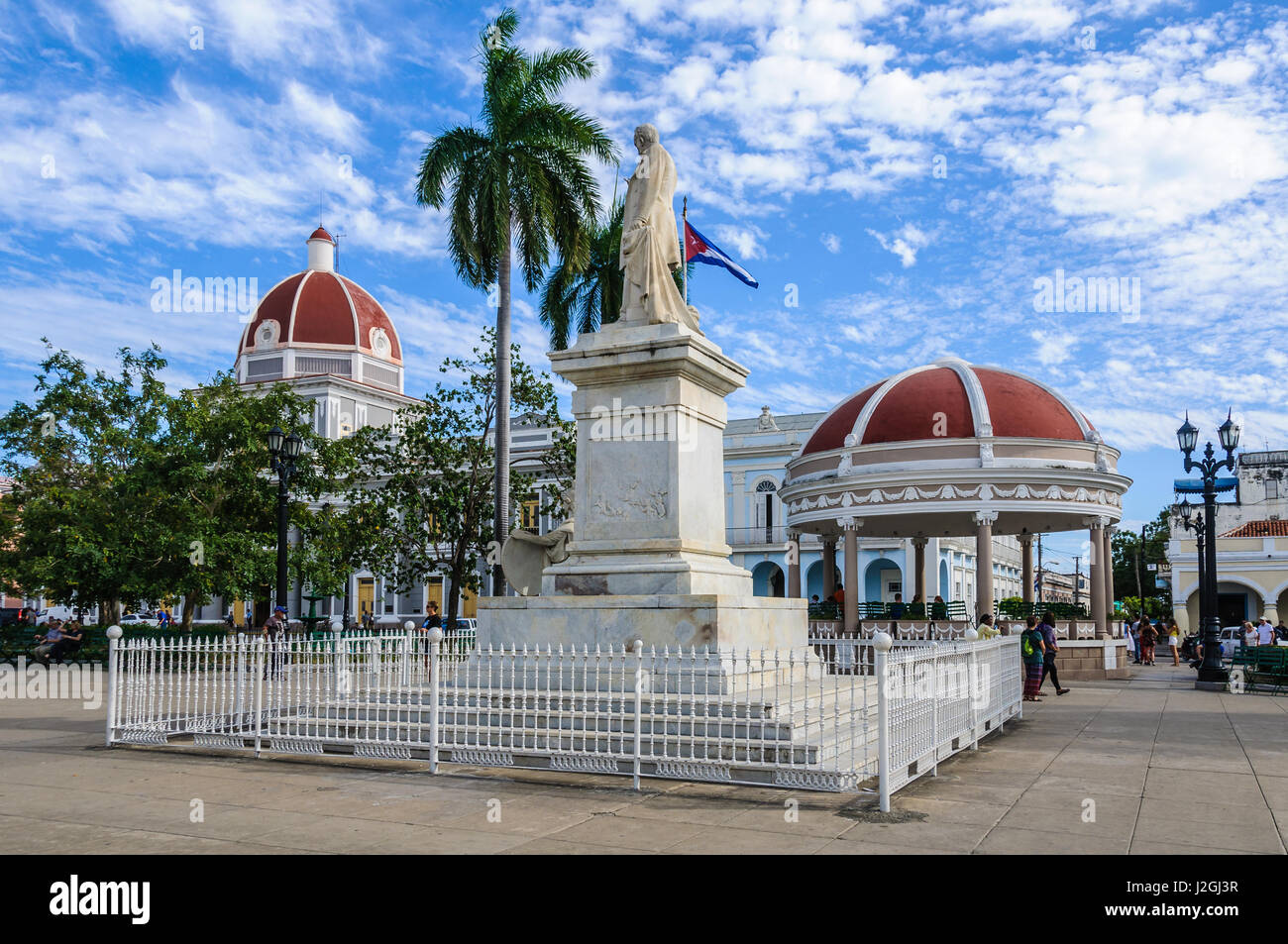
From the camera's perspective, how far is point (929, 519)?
88.6 ft

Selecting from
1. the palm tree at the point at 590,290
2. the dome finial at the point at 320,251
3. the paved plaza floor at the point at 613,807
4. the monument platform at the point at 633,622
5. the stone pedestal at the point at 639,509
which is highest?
the dome finial at the point at 320,251

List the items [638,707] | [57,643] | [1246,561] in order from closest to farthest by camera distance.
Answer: [638,707], [57,643], [1246,561]

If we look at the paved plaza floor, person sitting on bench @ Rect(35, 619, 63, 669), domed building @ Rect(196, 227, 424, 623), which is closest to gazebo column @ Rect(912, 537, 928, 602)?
the paved plaza floor

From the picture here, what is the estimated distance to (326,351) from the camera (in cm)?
5838

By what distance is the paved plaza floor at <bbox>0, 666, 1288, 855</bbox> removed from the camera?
6.32 metres

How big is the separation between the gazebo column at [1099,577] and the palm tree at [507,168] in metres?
14.3

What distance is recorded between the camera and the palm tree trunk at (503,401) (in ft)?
71.1

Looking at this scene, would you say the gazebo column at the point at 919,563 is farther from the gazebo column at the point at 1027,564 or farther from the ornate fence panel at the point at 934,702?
the ornate fence panel at the point at 934,702

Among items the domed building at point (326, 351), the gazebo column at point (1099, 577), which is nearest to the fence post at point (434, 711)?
the gazebo column at point (1099, 577)

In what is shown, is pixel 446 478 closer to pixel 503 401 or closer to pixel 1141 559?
pixel 503 401

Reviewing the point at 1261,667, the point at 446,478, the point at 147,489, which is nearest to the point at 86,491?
the point at 147,489

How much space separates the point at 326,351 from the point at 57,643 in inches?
1412

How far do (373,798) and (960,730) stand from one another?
5.57 metres
